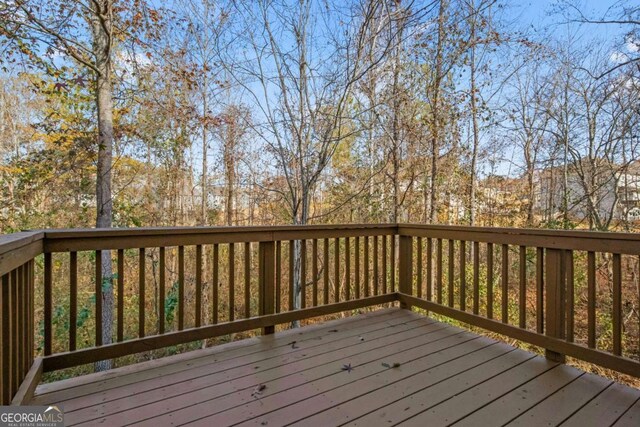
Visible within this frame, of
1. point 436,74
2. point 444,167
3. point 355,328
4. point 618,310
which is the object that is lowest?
point 355,328

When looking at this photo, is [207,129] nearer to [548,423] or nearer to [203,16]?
[203,16]

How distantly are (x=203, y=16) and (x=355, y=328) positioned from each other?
5.81 m

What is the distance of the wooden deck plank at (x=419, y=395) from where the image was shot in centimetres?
167

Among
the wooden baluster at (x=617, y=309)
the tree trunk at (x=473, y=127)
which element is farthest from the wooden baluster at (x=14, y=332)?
the tree trunk at (x=473, y=127)

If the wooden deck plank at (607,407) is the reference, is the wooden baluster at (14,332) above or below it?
above

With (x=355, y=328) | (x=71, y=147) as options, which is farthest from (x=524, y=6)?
(x=71, y=147)

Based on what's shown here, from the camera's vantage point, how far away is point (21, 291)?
1667 mm

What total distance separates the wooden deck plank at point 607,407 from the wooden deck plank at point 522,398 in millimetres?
173

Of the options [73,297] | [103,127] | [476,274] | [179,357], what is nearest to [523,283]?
[476,274]

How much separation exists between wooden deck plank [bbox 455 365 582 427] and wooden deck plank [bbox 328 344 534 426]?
Answer: 0.18m

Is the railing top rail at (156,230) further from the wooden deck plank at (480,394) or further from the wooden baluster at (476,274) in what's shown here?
the wooden deck plank at (480,394)

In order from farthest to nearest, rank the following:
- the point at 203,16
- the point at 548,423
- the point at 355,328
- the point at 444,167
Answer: the point at 444,167, the point at 203,16, the point at 355,328, the point at 548,423

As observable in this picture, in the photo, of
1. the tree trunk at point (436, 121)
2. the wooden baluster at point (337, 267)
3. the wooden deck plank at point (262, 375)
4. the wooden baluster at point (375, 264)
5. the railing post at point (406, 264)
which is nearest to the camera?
the wooden deck plank at point (262, 375)

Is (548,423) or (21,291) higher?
(21,291)
